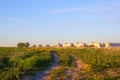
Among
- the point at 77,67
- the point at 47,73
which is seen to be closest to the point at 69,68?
the point at 77,67

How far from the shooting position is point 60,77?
1827cm

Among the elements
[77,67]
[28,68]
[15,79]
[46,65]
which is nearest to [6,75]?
[15,79]

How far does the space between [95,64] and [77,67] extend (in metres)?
1.79

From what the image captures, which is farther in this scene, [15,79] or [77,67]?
[77,67]

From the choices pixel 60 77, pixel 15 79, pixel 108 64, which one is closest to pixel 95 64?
pixel 108 64

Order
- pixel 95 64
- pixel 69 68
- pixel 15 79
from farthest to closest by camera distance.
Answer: pixel 95 64, pixel 69 68, pixel 15 79

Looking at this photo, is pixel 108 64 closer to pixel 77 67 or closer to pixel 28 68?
pixel 77 67

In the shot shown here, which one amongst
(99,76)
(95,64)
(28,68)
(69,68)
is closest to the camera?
(99,76)

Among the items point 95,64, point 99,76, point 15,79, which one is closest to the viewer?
point 15,79

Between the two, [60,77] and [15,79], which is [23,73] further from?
[60,77]

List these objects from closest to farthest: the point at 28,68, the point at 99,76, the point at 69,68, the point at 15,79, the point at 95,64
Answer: the point at 15,79 < the point at 99,76 < the point at 28,68 < the point at 69,68 < the point at 95,64

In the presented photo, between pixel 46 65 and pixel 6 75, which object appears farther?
pixel 46 65

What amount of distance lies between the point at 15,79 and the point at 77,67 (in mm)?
6123

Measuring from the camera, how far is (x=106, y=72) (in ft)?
67.8
